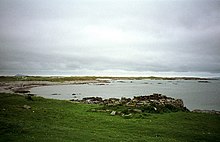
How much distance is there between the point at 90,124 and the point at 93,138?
8.14 meters

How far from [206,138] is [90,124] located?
14631 millimetres

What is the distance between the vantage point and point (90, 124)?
103 feet

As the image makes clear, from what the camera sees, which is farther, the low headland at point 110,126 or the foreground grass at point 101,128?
the low headland at point 110,126

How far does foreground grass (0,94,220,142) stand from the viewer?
23.6 meters

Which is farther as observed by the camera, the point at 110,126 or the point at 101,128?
the point at 110,126

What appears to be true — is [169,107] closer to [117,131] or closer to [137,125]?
[137,125]

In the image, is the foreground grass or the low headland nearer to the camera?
the foreground grass

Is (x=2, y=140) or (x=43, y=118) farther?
(x=43, y=118)

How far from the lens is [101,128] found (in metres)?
29.3

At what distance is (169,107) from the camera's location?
4759 centimetres

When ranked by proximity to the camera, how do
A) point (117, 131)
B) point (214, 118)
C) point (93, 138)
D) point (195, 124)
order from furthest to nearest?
point (214, 118) < point (195, 124) < point (117, 131) < point (93, 138)

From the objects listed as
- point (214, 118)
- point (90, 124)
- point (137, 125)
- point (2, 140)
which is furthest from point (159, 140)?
point (214, 118)

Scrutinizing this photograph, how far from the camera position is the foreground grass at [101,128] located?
2358 centimetres

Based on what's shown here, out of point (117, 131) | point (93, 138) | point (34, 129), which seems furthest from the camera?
point (117, 131)
